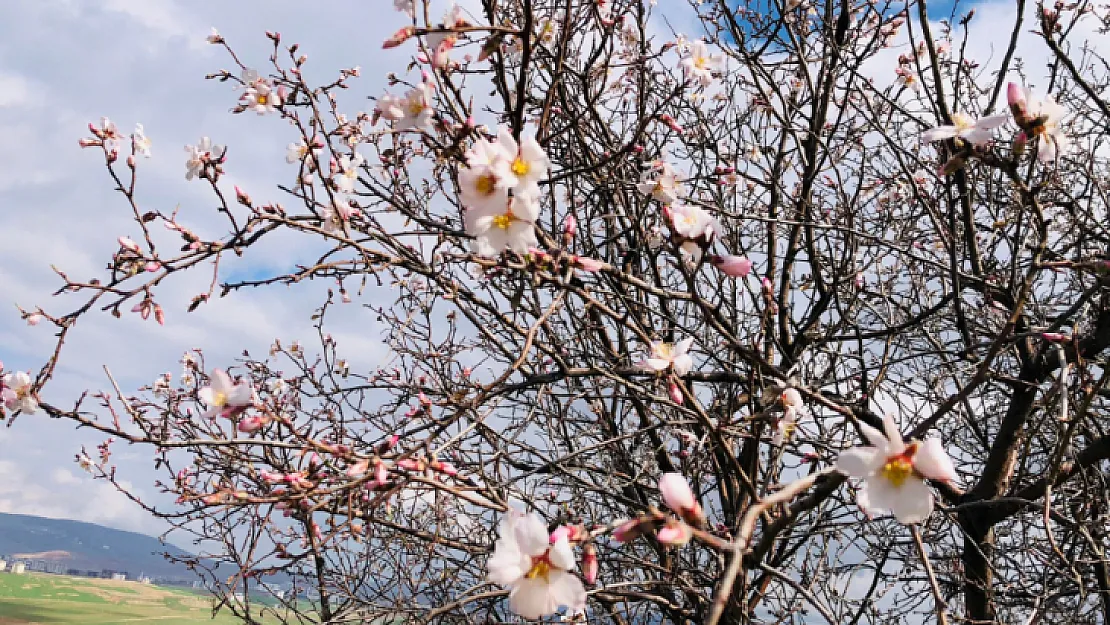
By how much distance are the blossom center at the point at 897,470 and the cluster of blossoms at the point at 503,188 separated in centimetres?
83

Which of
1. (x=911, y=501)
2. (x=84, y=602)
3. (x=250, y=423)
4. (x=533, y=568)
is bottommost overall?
(x=84, y=602)

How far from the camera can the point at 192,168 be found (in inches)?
84.0

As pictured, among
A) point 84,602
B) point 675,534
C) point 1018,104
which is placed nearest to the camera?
point 675,534

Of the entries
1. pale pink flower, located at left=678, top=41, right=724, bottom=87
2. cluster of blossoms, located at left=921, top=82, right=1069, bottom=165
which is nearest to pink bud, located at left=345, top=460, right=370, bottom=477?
cluster of blossoms, located at left=921, top=82, right=1069, bottom=165

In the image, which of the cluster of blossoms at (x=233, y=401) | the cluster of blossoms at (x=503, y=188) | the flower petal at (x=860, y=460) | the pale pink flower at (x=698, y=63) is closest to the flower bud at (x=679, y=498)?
the flower petal at (x=860, y=460)

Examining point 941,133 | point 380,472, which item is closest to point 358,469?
point 380,472

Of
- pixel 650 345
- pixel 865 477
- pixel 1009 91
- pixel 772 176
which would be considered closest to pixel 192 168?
pixel 650 345

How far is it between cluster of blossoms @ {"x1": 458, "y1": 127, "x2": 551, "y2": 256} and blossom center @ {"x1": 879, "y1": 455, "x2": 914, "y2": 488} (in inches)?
32.6

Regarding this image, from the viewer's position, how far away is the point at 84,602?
3703 cm

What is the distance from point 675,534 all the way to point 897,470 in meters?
0.58

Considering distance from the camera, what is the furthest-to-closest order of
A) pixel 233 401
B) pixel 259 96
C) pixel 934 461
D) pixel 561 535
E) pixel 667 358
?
1. pixel 259 96
2. pixel 667 358
3. pixel 233 401
4. pixel 934 461
5. pixel 561 535

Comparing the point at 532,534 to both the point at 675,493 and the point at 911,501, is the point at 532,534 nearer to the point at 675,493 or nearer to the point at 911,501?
the point at 675,493

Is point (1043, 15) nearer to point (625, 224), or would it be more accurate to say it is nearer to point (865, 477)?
point (865, 477)

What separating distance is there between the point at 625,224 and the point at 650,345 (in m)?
2.36
